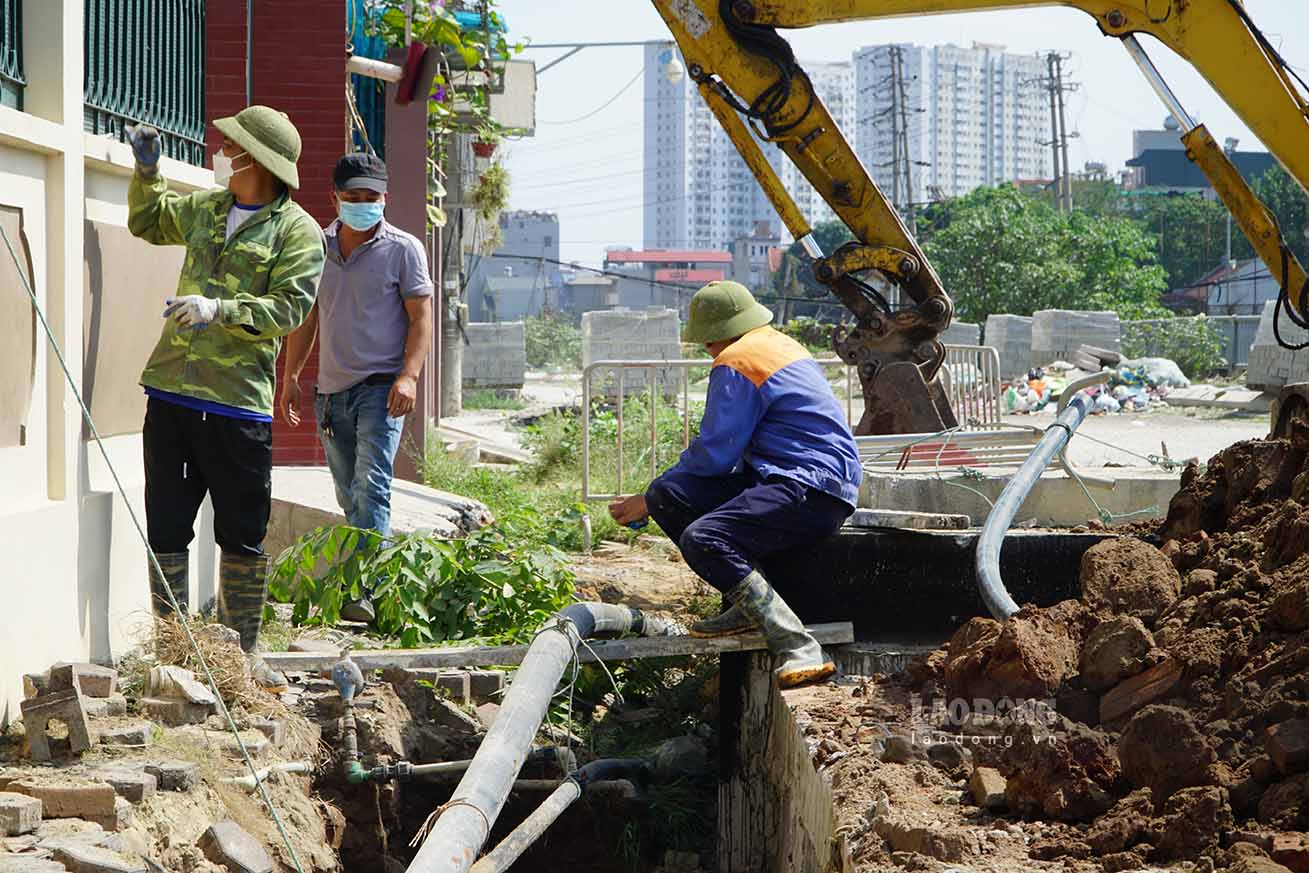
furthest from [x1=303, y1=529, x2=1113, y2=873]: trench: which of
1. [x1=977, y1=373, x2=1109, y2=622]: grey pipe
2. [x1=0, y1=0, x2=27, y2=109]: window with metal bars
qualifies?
[x1=0, y1=0, x2=27, y2=109]: window with metal bars

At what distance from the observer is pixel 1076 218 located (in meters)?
39.8

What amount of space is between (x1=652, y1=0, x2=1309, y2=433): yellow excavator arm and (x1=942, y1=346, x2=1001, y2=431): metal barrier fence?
1156mm

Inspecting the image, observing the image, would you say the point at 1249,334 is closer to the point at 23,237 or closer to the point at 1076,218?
the point at 1076,218

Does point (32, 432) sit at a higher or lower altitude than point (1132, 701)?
higher

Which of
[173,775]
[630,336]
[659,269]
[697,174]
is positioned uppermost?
[697,174]

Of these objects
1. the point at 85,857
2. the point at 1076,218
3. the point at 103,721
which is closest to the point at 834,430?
the point at 103,721

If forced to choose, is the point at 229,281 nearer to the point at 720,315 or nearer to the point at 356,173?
the point at 356,173

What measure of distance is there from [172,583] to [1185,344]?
1046 inches

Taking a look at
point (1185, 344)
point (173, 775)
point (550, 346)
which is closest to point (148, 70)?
point (173, 775)

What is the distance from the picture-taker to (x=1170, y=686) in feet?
13.0

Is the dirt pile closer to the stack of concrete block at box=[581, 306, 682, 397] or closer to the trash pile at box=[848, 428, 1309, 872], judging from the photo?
the trash pile at box=[848, 428, 1309, 872]

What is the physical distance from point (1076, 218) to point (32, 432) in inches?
1496

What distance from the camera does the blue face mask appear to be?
20.1 feet

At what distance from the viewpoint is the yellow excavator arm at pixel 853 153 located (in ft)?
27.1
